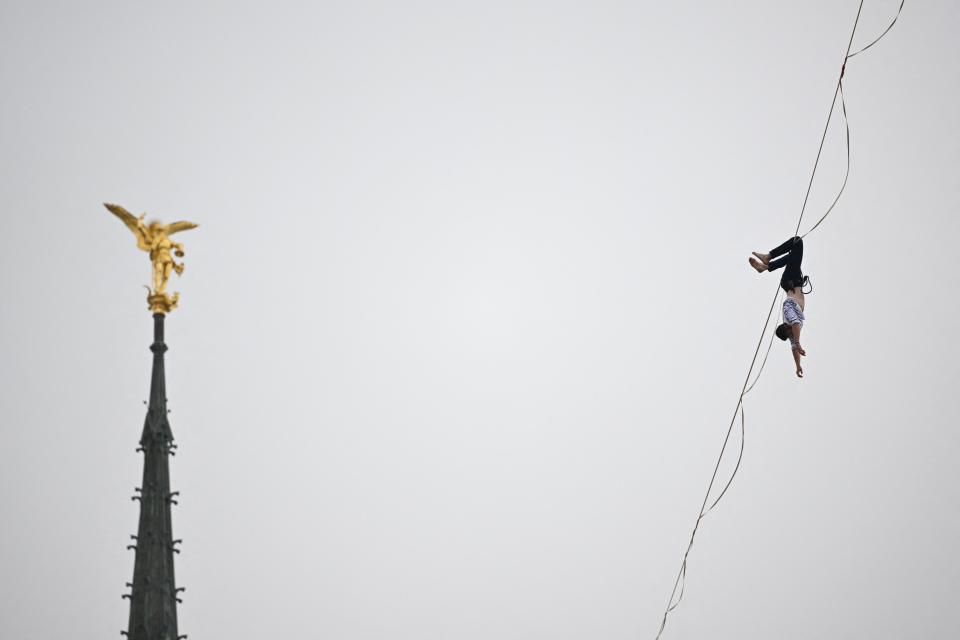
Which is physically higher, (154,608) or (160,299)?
(160,299)

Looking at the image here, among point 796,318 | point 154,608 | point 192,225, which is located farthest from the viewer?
point 192,225

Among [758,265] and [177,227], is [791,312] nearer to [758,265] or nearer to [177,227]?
[758,265]

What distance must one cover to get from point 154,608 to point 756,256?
14.3 metres

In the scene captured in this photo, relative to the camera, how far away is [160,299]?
2289 cm

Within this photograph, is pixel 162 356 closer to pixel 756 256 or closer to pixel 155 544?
pixel 155 544

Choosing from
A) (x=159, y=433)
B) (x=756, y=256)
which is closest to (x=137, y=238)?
(x=159, y=433)

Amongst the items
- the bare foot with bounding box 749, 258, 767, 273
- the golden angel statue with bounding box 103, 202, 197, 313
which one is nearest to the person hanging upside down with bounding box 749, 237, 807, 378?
the bare foot with bounding box 749, 258, 767, 273

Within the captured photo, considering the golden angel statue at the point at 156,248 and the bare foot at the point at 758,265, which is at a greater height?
the golden angel statue at the point at 156,248

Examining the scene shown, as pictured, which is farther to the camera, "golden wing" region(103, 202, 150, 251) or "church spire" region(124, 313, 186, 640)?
"golden wing" region(103, 202, 150, 251)

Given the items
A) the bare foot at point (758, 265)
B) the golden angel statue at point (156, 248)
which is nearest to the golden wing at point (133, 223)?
the golden angel statue at point (156, 248)

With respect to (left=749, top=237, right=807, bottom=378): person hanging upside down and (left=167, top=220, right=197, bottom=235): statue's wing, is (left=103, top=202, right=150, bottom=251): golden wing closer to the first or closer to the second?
(left=167, top=220, right=197, bottom=235): statue's wing

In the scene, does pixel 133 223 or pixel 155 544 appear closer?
pixel 155 544

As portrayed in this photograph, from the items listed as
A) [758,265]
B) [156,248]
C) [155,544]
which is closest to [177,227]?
[156,248]

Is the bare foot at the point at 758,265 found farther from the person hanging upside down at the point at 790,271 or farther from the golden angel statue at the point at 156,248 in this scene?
the golden angel statue at the point at 156,248
